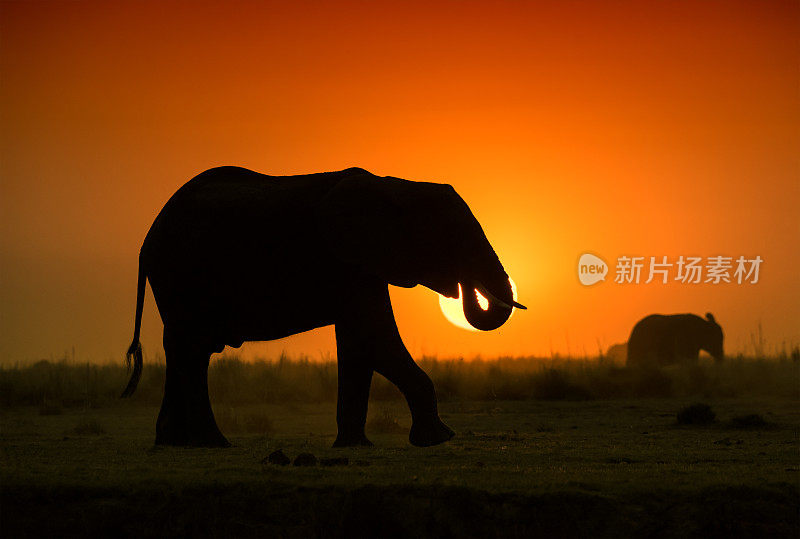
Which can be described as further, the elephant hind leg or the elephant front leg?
the elephant hind leg

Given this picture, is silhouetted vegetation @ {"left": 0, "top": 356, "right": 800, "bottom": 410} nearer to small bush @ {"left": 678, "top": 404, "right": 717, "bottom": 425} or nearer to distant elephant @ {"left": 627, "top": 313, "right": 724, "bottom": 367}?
small bush @ {"left": 678, "top": 404, "right": 717, "bottom": 425}

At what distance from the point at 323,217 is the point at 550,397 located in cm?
1224

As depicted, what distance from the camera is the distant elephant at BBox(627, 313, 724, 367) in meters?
42.2

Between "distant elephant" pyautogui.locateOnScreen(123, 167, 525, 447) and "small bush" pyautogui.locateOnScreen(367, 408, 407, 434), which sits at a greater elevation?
"distant elephant" pyautogui.locateOnScreen(123, 167, 525, 447)

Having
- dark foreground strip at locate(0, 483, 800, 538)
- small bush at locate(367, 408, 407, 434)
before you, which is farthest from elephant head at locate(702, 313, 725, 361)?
dark foreground strip at locate(0, 483, 800, 538)

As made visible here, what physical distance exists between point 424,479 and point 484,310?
4128 millimetres

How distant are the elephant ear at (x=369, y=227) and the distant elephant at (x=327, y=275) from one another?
1cm

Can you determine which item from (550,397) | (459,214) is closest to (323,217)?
(459,214)

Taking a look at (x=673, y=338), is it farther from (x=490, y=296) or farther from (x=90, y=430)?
(x=490, y=296)

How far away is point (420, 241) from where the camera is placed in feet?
47.2

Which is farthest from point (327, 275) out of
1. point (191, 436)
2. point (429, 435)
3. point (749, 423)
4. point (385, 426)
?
point (749, 423)

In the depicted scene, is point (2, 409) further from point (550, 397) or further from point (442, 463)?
point (442, 463)

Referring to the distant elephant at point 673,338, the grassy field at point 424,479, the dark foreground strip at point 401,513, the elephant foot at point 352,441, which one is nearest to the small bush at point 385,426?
the grassy field at point 424,479

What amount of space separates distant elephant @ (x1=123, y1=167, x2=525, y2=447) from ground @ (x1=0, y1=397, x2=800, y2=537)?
2.92ft
